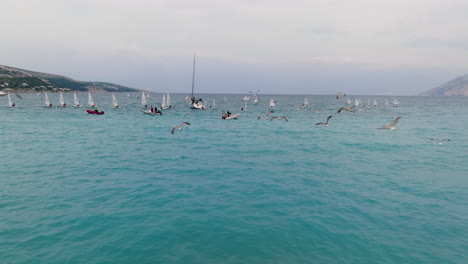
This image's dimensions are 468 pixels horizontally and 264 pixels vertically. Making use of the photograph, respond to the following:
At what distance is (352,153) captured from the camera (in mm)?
28828

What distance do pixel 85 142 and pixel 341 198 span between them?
30740mm

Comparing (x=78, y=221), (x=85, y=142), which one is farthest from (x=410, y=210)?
(x=85, y=142)

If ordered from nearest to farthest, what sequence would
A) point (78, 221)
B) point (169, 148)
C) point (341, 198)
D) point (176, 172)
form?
point (78, 221), point (341, 198), point (176, 172), point (169, 148)

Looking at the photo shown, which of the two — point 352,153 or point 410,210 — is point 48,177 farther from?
point 352,153

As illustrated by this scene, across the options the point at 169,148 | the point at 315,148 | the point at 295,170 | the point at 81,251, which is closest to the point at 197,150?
the point at 169,148

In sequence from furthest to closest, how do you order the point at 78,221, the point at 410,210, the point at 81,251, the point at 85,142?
the point at 85,142
the point at 410,210
the point at 78,221
the point at 81,251

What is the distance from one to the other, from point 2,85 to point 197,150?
203 meters

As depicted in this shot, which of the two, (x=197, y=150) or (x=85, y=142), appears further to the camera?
(x=85, y=142)

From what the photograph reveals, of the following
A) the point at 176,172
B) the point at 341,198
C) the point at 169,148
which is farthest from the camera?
the point at 169,148

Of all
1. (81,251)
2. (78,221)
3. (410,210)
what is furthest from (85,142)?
(410,210)

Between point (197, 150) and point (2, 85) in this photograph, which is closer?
point (197, 150)

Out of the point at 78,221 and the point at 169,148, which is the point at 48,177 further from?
the point at 169,148

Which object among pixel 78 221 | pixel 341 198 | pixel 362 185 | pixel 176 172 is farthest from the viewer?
pixel 176 172

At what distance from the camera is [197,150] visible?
29891mm
